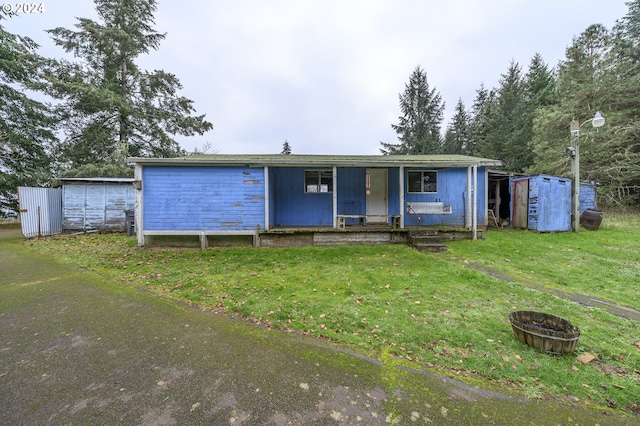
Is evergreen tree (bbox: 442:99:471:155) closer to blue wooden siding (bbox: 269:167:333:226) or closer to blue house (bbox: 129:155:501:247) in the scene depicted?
blue house (bbox: 129:155:501:247)

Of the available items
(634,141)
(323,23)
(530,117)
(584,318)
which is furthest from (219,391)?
(530,117)

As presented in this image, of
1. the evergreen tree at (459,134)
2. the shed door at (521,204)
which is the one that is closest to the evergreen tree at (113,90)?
the shed door at (521,204)

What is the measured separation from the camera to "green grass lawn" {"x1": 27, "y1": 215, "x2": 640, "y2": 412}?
8.58ft

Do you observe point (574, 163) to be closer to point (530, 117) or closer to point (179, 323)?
point (179, 323)

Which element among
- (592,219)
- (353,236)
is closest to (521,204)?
(592,219)

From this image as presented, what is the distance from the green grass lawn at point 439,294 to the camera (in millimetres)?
2615

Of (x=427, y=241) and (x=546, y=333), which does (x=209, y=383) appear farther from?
(x=427, y=241)

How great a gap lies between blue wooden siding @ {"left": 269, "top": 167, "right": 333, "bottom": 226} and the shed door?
840cm

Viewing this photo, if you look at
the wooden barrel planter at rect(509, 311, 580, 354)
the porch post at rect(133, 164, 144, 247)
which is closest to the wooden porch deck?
the porch post at rect(133, 164, 144, 247)

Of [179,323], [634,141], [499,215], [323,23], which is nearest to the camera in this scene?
[179,323]

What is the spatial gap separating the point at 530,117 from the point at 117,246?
3341 cm

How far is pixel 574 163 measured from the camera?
10.8 metres

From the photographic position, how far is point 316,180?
10.1m

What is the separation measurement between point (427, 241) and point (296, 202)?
16.2ft
